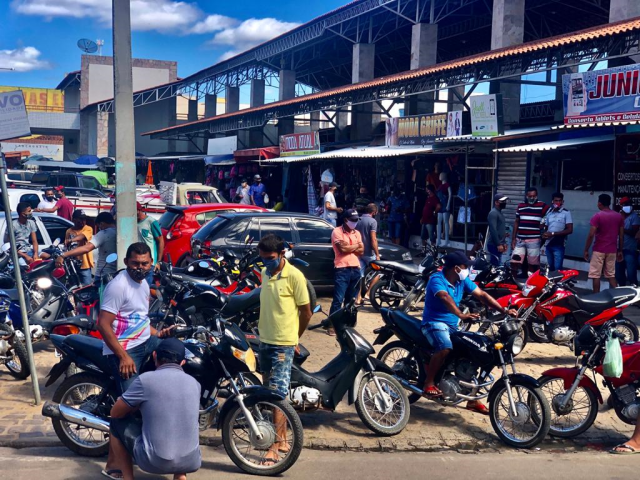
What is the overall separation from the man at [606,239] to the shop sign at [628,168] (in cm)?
168

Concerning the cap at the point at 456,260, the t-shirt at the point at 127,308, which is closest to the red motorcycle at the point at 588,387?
the cap at the point at 456,260

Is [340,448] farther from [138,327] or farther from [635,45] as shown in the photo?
[635,45]

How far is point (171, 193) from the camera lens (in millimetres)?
19438

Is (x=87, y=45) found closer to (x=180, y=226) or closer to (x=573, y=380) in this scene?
(x=180, y=226)

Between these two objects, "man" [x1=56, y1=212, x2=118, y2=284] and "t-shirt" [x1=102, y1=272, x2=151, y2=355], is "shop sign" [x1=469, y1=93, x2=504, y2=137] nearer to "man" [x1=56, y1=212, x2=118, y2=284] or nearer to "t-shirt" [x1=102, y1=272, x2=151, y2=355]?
"man" [x1=56, y1=212, x2=118, y2=284]

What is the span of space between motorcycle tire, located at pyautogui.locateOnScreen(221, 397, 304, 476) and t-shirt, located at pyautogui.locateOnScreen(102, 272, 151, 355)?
0.95 metres

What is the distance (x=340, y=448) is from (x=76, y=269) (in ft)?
15.6

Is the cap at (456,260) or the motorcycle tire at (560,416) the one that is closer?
the motorcycle tire at (560,416)

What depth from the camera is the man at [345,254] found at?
980 centimetres

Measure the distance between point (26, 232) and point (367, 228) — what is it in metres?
5.02

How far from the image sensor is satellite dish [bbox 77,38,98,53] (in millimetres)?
54469

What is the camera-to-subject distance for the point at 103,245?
8.76 m

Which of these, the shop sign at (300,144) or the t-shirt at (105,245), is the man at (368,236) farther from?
the shop sign at (300,144)

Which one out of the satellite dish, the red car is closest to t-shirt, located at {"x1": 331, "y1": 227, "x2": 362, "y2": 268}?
the red car
